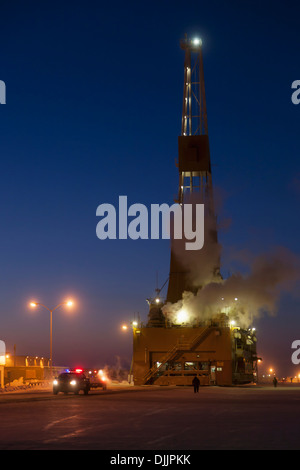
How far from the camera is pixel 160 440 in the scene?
12828mm

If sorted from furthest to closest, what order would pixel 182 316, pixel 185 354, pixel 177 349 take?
pixel 182 316 → pixel 185 354 → pixel 177 349

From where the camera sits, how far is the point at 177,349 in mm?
62281

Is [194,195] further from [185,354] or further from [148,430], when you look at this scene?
[148,430]

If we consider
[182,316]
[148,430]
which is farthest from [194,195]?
[148,430]

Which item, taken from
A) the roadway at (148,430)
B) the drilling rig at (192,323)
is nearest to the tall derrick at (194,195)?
the drilling rig at (192,323)

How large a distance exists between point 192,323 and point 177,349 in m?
5.88

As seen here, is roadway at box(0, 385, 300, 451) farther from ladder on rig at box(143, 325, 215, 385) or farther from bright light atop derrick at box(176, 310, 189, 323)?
bright light atop derrick at box(176, 310, 189, 323)

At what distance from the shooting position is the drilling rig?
62.8m

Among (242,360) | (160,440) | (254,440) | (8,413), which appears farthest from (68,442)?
(242,360)

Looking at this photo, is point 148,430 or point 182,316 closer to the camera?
point 148,430

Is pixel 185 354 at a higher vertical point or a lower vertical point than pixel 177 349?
lower

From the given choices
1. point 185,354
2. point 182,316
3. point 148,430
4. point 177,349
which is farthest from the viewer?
point 182,316
